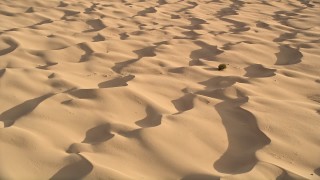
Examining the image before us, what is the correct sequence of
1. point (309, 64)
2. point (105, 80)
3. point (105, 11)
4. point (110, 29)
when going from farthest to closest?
1. point (105, 11)
2. point (110, 29)
3. point (309, 64)
4. point (105, 80)

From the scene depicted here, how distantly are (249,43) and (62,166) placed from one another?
2.39 metres

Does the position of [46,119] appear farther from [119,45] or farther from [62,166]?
[119,45]

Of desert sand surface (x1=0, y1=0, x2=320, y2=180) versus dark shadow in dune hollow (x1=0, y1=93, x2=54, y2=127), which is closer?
desert sand surface (x1=0, y1=0, x2=320, y2=180)

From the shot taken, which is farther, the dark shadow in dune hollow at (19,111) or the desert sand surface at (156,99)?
the dark shadow in dune hollow at (19,111)

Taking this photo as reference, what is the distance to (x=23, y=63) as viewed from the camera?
263 centimetres

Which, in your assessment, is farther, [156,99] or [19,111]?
[156,99]

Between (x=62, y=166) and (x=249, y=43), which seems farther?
(x=249, y=43)

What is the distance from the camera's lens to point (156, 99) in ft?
7.18

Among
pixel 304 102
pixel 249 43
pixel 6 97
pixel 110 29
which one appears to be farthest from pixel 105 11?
pixel 304 102

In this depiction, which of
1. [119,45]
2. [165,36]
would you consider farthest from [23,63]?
[165,36]

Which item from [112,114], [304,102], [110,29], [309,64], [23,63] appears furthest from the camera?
[110,29]

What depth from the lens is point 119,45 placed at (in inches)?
124

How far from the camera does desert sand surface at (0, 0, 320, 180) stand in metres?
1.59

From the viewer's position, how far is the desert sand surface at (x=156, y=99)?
62.5 inches
